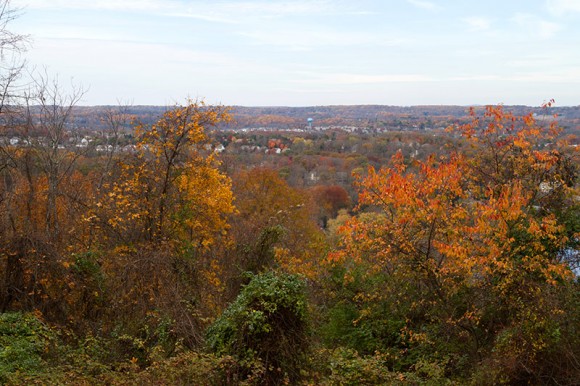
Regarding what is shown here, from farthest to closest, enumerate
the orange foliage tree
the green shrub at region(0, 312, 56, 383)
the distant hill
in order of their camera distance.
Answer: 1. the distant hill
2. the orange foliage tree
3. the green shrub at region(0, 312, 56, 383)

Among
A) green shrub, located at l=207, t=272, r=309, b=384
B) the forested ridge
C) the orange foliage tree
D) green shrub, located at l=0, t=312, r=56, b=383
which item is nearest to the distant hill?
the forested ridge

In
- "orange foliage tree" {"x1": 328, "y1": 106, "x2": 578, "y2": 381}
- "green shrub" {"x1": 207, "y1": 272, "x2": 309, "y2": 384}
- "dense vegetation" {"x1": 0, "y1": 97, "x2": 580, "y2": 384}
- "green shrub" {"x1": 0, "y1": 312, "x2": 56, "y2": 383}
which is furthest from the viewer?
"orange foliage tree" {"x1": 328, "y1": 106, "x2": 578, "y2": 381}

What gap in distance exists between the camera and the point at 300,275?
9.66 metres

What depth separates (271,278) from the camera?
8.90 metres

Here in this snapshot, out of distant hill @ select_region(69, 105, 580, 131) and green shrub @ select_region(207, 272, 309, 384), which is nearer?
green shrub @ select_region(207, 272, 309, 384)

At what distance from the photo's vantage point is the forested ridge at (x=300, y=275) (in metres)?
8.41

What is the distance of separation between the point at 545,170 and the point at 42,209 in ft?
52.7

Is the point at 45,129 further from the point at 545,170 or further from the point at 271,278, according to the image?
the point at 545,170

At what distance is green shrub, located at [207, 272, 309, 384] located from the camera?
8258 mm

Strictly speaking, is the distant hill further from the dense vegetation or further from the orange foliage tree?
the orange foliage tree

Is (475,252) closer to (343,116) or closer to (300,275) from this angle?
(300,275)

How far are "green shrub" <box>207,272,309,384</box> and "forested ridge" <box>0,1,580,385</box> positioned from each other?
26mm

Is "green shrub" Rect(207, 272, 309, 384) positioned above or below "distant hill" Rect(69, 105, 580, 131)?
below

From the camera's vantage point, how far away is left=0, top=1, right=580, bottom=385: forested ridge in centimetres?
841
